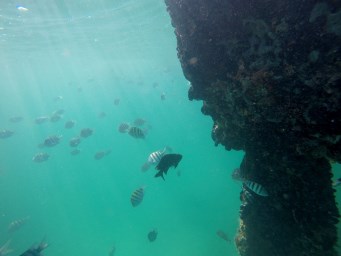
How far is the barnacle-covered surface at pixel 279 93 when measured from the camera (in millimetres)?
4238

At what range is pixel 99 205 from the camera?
180ft

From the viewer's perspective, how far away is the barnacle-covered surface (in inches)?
167

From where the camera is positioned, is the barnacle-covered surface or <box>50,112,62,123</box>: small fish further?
<box>50,112,62,123</box>: small fish

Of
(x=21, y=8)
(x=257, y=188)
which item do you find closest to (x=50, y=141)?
(x=257, y=188)

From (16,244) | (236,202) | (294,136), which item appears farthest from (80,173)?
(294,136)

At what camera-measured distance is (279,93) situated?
470 cm

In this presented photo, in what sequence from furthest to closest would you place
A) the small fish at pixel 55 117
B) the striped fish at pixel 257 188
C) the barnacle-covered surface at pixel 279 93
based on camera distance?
the small fish at pixel 55 117
the striped fish at pixel 257 188
the barnacle-covered surface at pixel 279 93

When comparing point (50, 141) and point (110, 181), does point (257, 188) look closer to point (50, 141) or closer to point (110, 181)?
point (50, 141)

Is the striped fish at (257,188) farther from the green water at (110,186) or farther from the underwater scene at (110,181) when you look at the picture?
the green water at (110,186)

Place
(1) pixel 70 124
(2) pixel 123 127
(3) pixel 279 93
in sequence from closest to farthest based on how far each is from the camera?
(3) pixel 279 93
(2) pixel 123 127
(1) pixel 70 124

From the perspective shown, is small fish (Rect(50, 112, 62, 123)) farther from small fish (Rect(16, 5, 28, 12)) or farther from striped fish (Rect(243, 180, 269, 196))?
striped fish (Rect(243, 180, 269, 196))

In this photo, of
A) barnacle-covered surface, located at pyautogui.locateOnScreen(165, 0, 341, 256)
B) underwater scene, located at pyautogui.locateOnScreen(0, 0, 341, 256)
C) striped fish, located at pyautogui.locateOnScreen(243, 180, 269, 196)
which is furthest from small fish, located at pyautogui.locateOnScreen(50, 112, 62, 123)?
striped fish, located at pyautogui.locateOnScreen(243, 180, 269, 196)

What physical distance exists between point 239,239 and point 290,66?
691cm

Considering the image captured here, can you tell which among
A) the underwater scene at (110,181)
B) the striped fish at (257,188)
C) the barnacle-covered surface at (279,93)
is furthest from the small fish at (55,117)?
the striped fish at (257,188)
